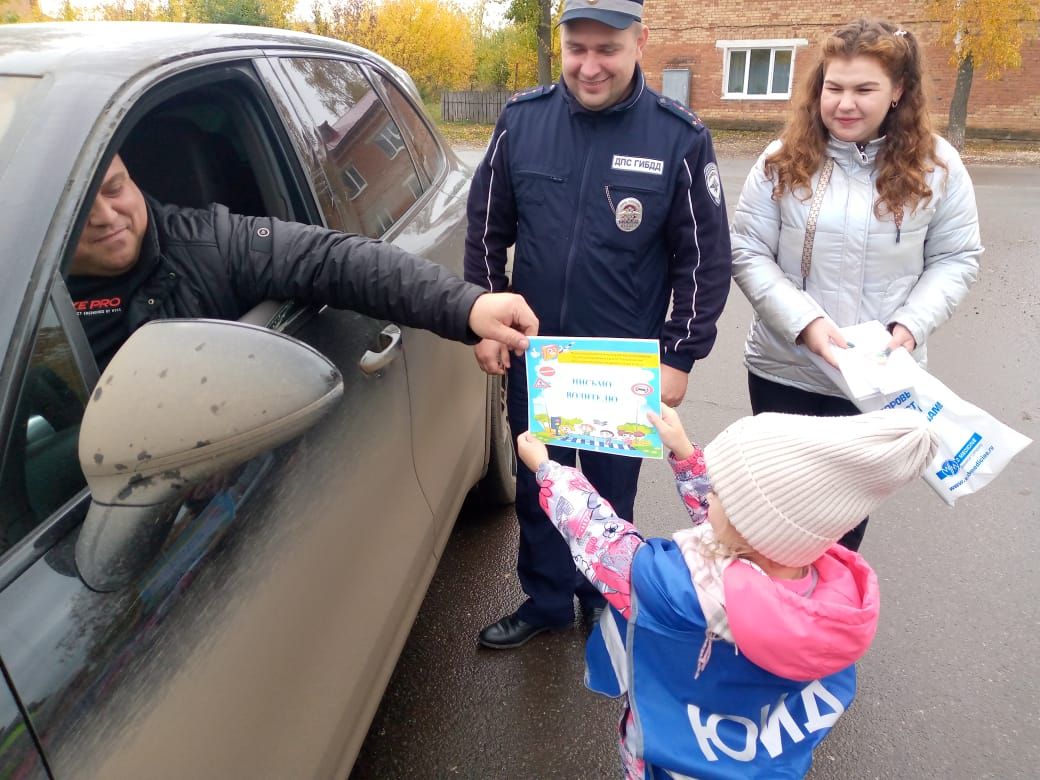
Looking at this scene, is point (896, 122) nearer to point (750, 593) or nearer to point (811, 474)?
point (811, 474)

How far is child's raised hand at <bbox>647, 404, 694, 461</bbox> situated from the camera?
5.65 feet

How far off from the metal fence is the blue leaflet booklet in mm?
24231

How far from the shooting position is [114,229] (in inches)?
61.8

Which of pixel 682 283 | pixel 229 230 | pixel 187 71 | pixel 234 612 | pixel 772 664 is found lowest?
pixel 772 664

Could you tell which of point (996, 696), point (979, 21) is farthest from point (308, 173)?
point (979, 21)

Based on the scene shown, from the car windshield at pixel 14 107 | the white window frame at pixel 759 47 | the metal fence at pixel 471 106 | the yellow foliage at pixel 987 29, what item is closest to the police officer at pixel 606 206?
the car windshield at pixel 14 107

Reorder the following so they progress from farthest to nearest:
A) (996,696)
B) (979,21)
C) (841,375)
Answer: (979,21) < (996,696) < (841,375)

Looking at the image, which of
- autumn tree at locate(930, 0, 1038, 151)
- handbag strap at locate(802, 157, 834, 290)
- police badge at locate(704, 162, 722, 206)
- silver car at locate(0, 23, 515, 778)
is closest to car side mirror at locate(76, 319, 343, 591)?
silver car at locate(0, 23, 515, 778)

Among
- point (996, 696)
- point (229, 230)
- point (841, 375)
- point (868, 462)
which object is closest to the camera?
point (868, 462)

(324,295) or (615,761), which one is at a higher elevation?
(324,295)

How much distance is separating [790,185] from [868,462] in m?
1.25

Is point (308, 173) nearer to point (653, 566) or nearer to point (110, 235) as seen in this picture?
point (110, 235)

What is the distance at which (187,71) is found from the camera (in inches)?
64.7

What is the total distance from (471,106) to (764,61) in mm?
8949
